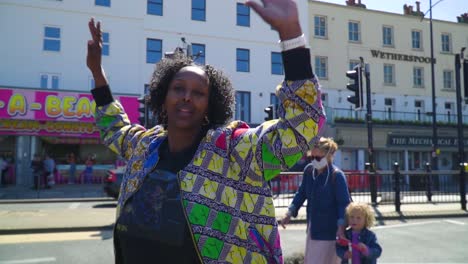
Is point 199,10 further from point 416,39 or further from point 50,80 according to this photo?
point 416,39

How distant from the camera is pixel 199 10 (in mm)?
24453

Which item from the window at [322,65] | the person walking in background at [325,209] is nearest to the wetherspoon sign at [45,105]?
the window at [322,65]

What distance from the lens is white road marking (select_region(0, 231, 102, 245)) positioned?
25.6ft

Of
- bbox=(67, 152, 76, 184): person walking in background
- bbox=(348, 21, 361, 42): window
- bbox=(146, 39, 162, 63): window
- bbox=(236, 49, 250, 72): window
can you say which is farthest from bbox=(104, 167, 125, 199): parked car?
bbox=(348, 21, 361, 42): window

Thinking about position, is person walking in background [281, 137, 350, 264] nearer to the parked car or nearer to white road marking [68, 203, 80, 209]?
the parked car

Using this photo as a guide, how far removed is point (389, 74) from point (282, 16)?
1207 inches

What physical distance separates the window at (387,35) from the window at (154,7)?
16691 millimetres

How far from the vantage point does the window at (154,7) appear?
2345cm

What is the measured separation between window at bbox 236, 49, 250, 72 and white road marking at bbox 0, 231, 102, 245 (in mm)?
17998

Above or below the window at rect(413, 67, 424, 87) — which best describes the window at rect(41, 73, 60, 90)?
below

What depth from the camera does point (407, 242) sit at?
307 inches

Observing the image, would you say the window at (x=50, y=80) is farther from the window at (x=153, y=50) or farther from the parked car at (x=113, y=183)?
the parked car at (x=113, y=183)

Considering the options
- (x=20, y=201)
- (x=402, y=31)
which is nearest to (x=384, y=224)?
(x=20, y=201)

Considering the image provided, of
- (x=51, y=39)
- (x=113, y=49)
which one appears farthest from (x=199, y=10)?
(x=51, y=39)
